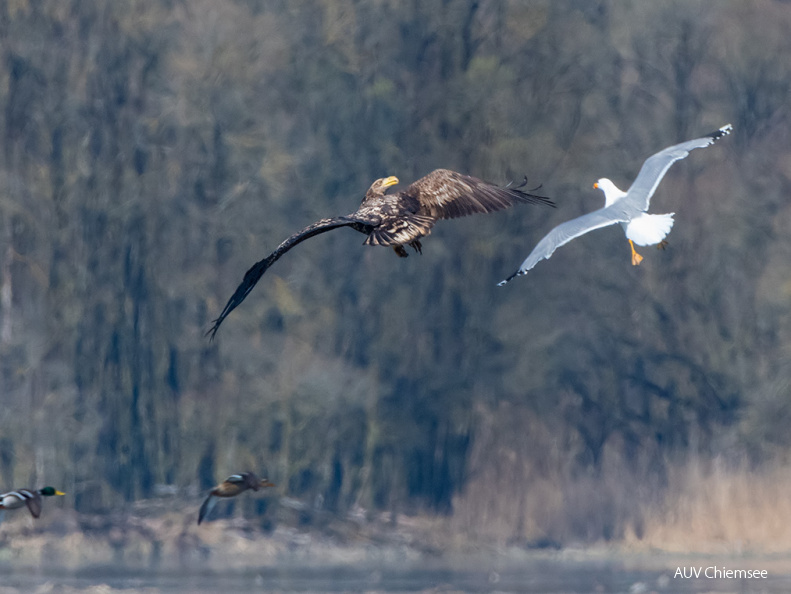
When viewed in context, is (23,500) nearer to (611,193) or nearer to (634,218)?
Result: (611,193)

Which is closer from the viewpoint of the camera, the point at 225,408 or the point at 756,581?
the point at 756,581

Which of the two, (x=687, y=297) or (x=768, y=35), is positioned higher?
(x=768, y=35)

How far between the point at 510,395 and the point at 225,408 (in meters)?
4.98

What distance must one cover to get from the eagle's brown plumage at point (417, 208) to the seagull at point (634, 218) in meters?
1.51

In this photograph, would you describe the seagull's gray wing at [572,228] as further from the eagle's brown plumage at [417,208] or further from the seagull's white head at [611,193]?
the eagle's brown plumage at [417,208]

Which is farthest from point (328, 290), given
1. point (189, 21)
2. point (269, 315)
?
point (189, 21)

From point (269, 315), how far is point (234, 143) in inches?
121

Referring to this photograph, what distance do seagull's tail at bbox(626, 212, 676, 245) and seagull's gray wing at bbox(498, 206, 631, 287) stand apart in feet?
0.92

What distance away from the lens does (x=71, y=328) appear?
29.4m

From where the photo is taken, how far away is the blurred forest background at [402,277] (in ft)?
94.7

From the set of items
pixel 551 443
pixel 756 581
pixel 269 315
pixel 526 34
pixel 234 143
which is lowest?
pixel 756 581

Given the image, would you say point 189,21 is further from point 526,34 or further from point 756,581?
point 756,581

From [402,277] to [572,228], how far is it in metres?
12.9

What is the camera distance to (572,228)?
1641 centimetres
